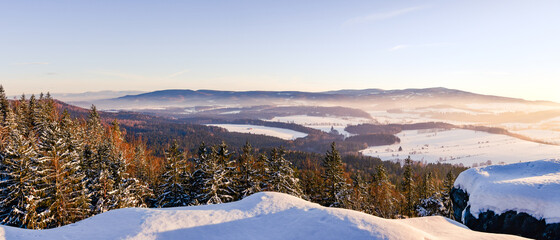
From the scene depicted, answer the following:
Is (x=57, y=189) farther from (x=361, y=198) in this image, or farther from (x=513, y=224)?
(x=361, y=198)

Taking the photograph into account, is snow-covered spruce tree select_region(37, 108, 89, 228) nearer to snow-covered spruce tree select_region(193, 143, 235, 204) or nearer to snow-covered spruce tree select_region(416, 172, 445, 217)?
snow-covered spruce tree select_region(193, 143, 235, 204)

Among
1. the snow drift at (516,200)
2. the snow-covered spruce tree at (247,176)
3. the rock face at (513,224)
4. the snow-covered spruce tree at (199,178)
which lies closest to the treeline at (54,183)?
the snow-covered spruce tree at (199,178)

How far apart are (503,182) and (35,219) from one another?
41.0m

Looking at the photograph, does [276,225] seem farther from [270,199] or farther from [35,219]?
[35,219]

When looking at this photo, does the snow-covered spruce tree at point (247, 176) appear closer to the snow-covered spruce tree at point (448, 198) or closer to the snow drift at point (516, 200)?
the snow drift at point (516, 200)

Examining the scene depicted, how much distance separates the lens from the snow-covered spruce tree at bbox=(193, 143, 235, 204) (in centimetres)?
3188

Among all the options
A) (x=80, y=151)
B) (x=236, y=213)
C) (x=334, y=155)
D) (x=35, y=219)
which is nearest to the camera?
(x=236, y=213)

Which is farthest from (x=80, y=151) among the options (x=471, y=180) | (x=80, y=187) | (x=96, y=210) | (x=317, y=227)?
(x=471, y=180)

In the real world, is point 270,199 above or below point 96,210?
above

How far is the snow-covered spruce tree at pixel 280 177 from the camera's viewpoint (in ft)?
118

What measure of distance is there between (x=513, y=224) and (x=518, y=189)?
267 cm

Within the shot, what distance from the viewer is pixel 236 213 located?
17.8 metres

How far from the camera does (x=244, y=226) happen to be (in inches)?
631

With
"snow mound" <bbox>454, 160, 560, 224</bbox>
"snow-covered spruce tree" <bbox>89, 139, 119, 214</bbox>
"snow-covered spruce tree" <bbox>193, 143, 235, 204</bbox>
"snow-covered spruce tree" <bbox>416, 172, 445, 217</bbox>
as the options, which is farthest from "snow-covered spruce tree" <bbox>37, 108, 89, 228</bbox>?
"snow-covered spruce tree" <bbox>416, 172, 445, 217</bbox>
